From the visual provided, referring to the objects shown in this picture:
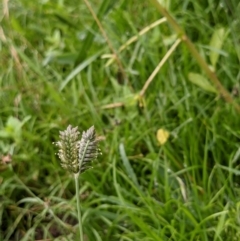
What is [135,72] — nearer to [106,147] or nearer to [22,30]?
[106,147]

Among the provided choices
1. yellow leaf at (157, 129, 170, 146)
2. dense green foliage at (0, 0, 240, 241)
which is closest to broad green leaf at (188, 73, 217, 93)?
dense green foliage at (0, 0, 240, 241)

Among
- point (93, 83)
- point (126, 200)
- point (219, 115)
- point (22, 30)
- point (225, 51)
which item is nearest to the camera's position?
point (126, 200)

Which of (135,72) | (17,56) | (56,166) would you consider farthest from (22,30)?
(56,166)

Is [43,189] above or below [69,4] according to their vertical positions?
below

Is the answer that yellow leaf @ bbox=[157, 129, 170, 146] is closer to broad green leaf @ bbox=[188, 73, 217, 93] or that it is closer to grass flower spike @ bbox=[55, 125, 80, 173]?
broad green leaf @ bbox=[188, 73, 217, 93]


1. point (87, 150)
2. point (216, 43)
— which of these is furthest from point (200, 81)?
point (87, 150)

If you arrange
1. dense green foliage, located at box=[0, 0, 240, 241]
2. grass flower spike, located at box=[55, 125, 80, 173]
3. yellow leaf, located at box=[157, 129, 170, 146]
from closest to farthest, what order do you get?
grass flower spike, located at box=[55, 125, 80, 173] < dense green foliage, located at box=[0, 0, 240, 241] < yellow leaf, located at box=[157, 129, 170, 146]

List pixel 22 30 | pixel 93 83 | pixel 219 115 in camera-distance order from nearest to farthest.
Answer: pixel 219 115 → pixel 93 83 → pixel 22 30
